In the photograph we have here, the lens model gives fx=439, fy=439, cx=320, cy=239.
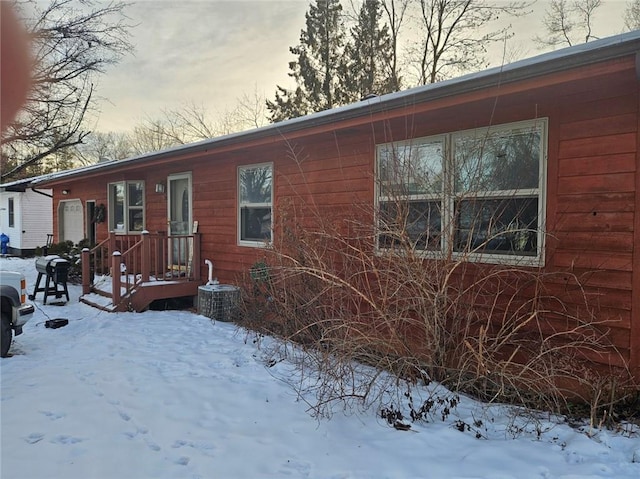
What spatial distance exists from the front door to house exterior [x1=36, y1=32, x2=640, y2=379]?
3.20 m

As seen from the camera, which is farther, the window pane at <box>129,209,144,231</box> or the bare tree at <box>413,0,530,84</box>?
the bare tree at <box>413,0,530,84</box>

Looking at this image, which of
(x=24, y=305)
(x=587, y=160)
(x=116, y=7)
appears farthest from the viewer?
(x=116, y=7)

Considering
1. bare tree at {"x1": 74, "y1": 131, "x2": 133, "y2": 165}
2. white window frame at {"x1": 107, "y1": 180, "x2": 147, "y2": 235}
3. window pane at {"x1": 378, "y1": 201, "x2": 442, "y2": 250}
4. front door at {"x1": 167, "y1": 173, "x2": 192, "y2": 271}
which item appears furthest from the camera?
bare tree at {"x1": 74, "y1": 131, "x2": 133, "y2": 165}

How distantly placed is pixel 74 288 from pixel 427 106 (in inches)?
319

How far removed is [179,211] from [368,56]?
48.0 feet

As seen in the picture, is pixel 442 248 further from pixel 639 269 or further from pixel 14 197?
pixel 14 197

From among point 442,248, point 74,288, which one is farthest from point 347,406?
point 74,288

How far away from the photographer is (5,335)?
15.4 ft

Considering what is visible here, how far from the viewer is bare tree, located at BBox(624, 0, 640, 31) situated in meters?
14.9

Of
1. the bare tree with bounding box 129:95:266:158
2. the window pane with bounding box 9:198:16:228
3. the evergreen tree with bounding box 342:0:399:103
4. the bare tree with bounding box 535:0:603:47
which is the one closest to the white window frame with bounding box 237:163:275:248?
the evergreen tree with bounding box 342:0:399:103

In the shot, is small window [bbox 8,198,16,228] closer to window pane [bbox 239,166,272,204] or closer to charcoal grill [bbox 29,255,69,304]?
charcoal grill [bbox 29,255,69,304]

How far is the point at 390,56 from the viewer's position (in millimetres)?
20234

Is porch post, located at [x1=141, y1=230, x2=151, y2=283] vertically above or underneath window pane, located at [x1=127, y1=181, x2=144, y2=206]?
underneath

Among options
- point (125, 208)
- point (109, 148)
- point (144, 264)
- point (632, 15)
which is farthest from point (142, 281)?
point (109, 148)
